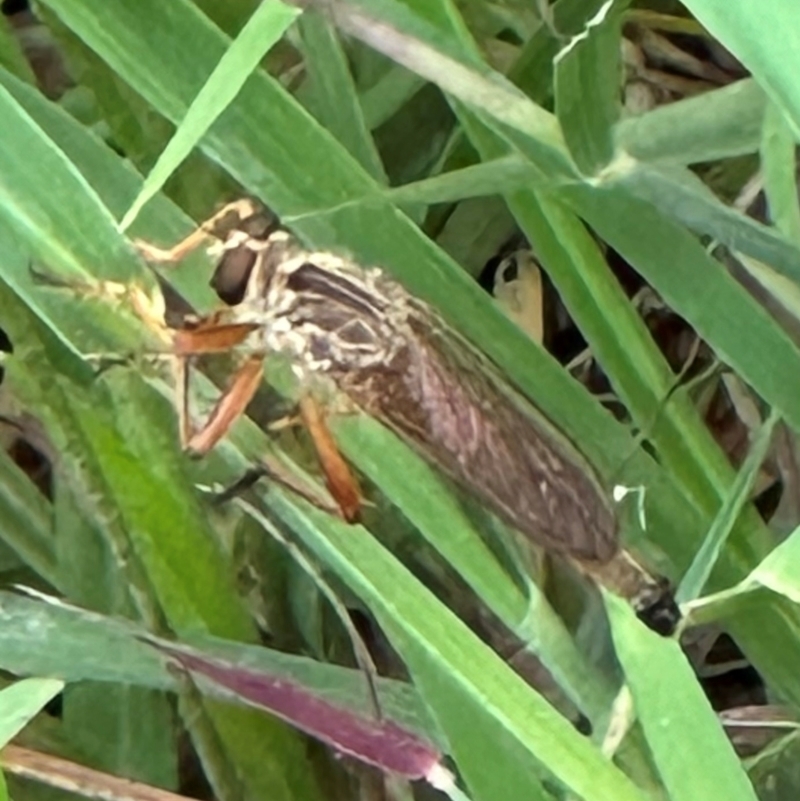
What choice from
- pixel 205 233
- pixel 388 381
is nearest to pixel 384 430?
pixel 388 381

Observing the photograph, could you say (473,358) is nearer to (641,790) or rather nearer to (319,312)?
(319,312)

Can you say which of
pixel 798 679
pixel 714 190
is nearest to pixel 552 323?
pixel 714 190

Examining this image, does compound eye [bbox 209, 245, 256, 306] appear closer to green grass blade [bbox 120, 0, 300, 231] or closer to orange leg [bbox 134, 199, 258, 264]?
orange leg [bbox 134, 199, 258, 264]

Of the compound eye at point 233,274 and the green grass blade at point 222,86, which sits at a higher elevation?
the green grass blade at point 222,86

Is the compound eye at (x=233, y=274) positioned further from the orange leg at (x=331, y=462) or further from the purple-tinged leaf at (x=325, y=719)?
the purple-tinged leaf at (x=325, y=719)

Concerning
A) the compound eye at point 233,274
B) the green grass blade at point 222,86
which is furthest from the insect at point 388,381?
the green grass blade at point 222,86

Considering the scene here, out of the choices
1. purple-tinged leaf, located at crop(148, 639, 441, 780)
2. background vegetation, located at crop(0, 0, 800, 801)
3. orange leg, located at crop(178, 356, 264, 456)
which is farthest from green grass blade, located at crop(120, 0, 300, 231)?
purple-tinged leaf, located at crop(148, 639, 441, 780)

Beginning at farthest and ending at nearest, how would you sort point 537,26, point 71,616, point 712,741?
point 537,26 < point 71,616 < point 712,741
